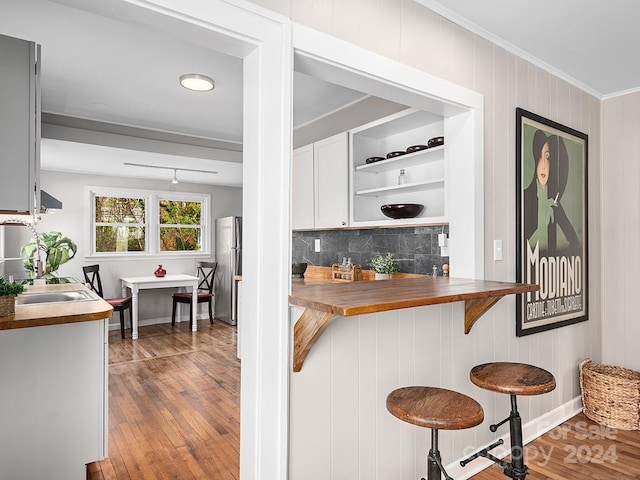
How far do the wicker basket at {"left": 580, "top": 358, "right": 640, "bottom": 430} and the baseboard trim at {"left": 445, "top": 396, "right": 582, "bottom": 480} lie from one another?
129 mm

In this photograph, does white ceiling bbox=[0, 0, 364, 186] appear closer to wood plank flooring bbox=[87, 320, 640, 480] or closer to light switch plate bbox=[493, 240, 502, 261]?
light switch plate bbox=[493, 240, 502, 261]

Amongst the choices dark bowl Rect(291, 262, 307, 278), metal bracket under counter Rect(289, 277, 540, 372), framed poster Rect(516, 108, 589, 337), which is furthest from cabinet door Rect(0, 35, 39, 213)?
dark bowl Rect(291, 262, 307, 278)

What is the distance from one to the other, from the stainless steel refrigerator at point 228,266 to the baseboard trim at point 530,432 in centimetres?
435

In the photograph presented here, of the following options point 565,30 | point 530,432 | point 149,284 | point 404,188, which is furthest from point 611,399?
point 149,284

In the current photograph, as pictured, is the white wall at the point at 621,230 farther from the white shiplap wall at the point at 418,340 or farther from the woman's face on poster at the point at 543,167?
the woman's face on poster at the point at 543,167

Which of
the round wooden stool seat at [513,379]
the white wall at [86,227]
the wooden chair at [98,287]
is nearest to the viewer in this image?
the round wooden stool seat at [513,379]

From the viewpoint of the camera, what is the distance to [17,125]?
170 centimetres

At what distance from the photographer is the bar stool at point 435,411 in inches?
59.1

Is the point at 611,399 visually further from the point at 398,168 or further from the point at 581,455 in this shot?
the point at 398,168

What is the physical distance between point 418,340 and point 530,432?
1259 millimetres

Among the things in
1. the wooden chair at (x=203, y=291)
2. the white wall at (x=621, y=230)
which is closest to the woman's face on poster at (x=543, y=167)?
the white wall at (x=621, y=230)

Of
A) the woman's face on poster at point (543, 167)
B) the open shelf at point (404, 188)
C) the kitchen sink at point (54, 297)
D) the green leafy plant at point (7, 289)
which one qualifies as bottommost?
the kitchen sink at point (54, 297)

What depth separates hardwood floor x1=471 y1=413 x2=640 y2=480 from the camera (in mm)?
2266

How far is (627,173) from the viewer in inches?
125
